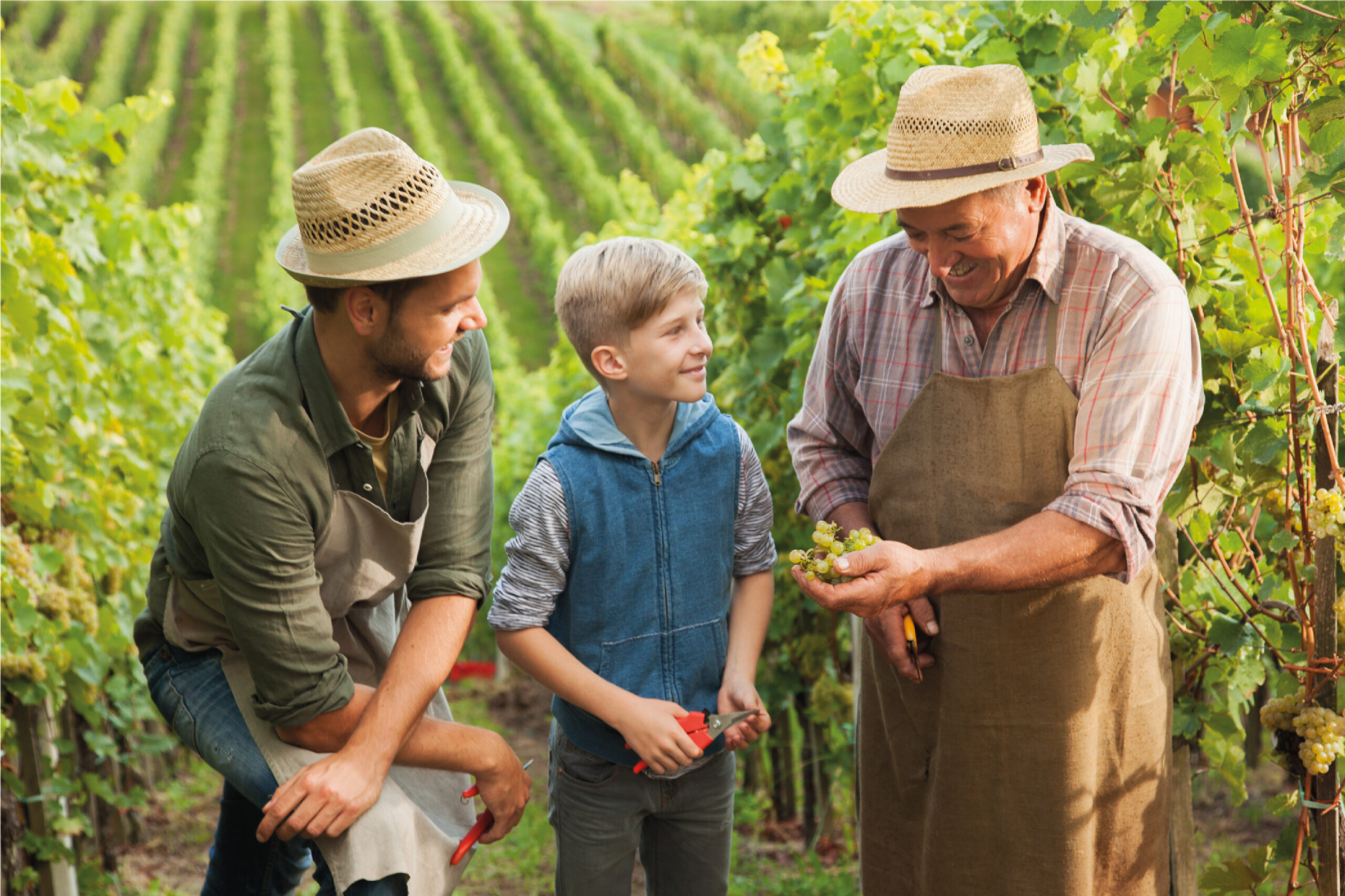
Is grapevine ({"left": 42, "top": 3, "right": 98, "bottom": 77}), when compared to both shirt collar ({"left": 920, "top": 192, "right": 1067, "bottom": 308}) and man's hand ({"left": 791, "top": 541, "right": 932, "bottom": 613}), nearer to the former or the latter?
shirt collar ({"left": 920, "top": 192, "right": 1067, "bottom": 308})

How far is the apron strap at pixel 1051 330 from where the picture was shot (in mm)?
1847

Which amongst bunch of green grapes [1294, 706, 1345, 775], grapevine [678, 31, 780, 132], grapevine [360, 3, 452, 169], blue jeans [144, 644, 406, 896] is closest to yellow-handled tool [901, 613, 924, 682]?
bunch of green grapes [1294, 706, 1345, 775]

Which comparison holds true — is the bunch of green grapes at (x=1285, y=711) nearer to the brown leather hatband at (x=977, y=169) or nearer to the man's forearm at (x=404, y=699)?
the brown leather hatband at (x=977, y=169)

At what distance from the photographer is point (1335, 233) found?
5.39 ft

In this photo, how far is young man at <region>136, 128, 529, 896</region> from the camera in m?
1.76

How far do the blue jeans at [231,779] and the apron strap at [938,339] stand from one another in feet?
4.49

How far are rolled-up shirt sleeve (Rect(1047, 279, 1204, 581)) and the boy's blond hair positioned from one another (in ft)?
2.59

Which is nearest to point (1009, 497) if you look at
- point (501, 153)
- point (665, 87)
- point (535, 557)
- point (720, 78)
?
point (535, 557)

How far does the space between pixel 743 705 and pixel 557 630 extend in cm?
41

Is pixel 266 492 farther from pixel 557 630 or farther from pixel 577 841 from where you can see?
pixel 577 841

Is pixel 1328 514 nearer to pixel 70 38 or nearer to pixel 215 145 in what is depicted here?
pixel 215 145

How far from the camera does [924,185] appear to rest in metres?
1.79

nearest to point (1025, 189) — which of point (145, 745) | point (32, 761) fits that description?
point (32, 761)

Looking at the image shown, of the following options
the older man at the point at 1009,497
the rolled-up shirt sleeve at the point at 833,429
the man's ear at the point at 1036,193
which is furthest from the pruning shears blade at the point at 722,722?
the man's ear at the point at 1036,193
